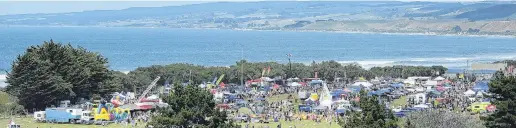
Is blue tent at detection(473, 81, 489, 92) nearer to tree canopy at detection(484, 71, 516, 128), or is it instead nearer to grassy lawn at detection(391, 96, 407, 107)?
grassy lawn at detection(391, 96, 407, 107)

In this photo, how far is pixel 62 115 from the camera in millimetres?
43438

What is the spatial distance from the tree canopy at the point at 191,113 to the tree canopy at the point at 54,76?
21.7 m

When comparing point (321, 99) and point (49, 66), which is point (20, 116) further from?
point (321, 99)

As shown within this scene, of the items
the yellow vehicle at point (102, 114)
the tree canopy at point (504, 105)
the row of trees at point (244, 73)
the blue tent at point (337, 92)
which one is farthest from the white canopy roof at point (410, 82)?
the tree canopy at point (504, 105)

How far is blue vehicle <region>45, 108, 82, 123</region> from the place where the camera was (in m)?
43.2

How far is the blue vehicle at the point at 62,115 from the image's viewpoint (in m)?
43.2

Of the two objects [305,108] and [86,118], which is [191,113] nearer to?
[86,118]

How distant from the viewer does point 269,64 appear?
7738 cm


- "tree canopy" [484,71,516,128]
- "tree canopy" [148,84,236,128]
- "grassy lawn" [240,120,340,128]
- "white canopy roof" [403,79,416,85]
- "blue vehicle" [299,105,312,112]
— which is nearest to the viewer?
"tree canopy" [148,84,236,128]

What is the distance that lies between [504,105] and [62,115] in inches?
857

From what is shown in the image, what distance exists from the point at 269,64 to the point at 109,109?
111ft

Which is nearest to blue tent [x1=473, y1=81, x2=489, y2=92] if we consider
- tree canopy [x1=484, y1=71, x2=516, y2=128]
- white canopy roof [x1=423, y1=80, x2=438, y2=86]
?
white canopy roof [x1=423, y1=80, x2=438, y2=86]

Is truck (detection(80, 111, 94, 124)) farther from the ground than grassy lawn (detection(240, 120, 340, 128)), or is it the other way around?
truck (detection(80, 111, 94, 124))

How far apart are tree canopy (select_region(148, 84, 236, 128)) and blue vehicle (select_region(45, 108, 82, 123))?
15.1m
